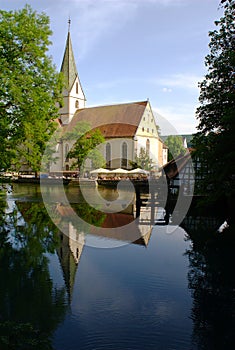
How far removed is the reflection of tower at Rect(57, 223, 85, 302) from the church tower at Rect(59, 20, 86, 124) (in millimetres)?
55391

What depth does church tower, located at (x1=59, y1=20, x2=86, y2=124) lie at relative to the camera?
6888 centimetres

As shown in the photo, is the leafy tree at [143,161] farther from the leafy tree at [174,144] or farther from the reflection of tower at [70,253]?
the reflection of tower at [70,253]

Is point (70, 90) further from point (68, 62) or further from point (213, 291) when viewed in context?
point (213, 291)

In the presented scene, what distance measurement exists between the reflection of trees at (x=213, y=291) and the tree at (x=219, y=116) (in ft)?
8.04

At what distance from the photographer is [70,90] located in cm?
7150

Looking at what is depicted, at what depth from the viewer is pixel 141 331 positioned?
6629mm

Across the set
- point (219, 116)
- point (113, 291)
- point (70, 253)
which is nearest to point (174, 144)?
point (219, 116)

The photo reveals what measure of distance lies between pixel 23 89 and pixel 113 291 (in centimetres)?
896

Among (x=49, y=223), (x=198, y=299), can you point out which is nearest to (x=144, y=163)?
(x=49, y=223)

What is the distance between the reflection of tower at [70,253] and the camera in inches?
378

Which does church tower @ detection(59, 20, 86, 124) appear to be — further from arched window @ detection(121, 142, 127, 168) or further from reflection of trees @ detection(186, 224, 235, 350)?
reflection of trees @ detection(186, 224, 235, 350)

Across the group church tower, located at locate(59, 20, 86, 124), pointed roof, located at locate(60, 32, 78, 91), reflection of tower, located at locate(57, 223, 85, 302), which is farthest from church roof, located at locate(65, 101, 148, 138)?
reflection of tower, located at locate(57, 223, 85, 302)

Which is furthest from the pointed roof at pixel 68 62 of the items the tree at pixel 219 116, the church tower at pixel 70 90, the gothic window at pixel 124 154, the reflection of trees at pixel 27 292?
the reflection of trees at pixel 27 292

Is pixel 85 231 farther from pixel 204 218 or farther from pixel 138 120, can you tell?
pixel 138 120
